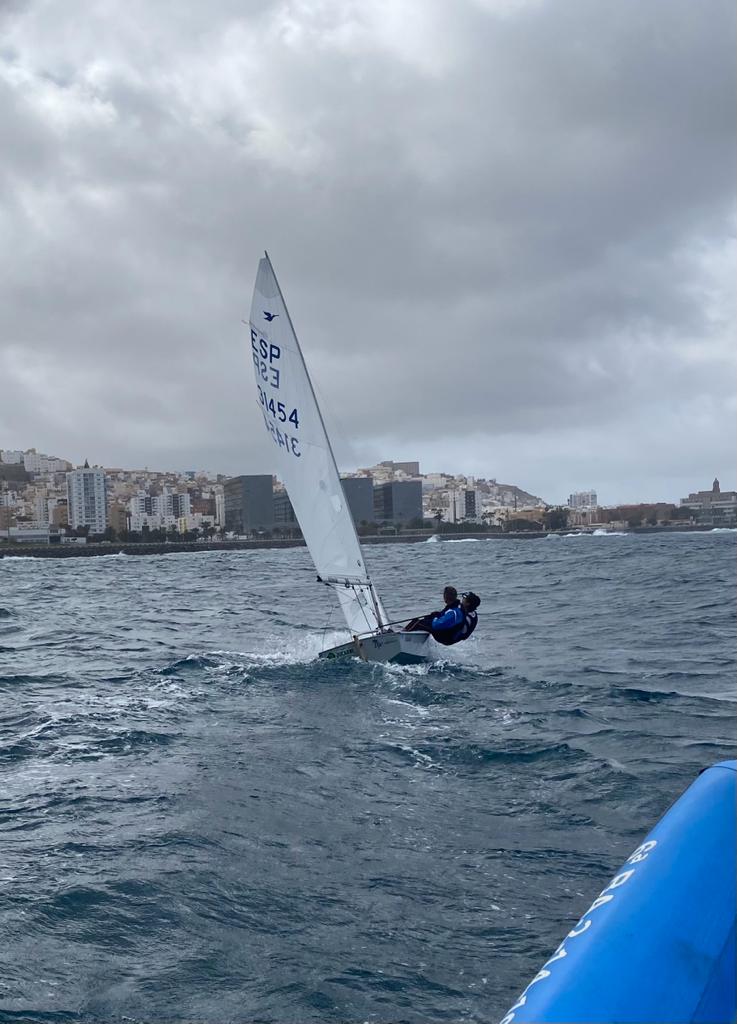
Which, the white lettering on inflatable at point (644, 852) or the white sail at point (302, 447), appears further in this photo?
the white sail at point (302, 447)

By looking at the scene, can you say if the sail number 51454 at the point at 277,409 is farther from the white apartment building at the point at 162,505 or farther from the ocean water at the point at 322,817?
the white apartment building at the point at 162,505

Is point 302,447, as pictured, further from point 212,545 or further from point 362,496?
point 362,496

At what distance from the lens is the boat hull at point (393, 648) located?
10945 millimetres

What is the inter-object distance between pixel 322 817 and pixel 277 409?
7.10m

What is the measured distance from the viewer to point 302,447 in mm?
11531

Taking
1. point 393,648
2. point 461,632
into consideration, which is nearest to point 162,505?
point 393,648

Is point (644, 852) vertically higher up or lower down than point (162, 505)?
lower down

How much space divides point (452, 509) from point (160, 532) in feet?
169

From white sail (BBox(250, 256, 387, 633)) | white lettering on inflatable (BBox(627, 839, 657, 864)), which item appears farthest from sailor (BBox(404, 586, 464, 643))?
white lettering on inflatable (BBox(627, 839, 657, 864))

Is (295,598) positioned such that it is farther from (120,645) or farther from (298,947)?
(298,947)

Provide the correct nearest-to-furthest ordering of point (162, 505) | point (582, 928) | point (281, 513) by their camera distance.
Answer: point (582, 928) → point (281, 513) → point (162, 505)

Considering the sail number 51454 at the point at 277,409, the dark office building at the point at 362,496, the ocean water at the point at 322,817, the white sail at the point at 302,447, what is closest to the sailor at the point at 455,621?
the ocean water at the point at 322,817

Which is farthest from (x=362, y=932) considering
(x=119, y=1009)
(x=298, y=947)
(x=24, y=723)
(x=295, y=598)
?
(x=295, y=598)

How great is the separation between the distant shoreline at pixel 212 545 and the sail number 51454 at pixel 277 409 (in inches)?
3205
